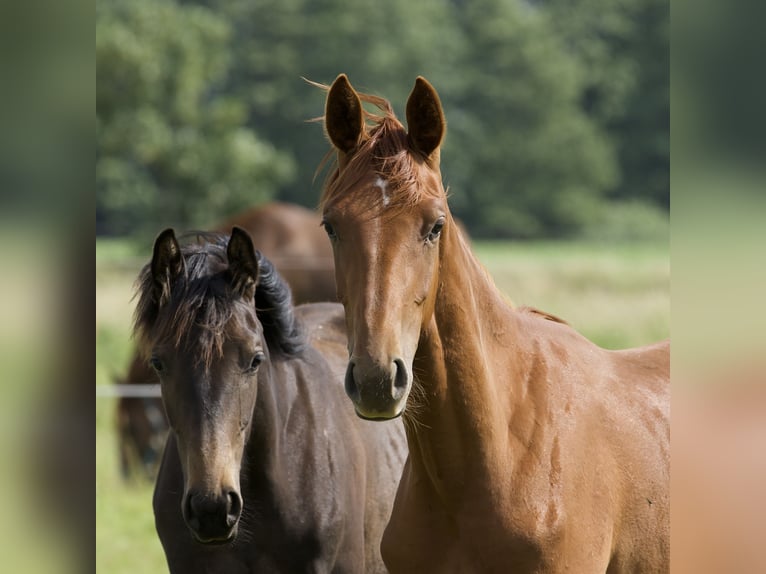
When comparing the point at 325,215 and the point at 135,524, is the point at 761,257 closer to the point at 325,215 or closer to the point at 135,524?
the point at 325,215

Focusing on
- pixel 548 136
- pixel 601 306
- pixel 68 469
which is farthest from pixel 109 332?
pixel 548 136

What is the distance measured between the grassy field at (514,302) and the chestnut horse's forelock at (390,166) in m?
1.89

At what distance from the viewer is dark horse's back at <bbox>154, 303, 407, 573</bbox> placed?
11.9 feet

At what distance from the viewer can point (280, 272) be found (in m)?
11.5

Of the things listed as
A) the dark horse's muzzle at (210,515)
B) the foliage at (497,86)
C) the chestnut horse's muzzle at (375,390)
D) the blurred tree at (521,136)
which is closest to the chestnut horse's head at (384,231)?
the chestnut horse's muzzle at (375,390)

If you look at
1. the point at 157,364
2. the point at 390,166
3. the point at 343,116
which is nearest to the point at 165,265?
the point at 157,364

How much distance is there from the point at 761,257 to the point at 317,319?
406 centimetres

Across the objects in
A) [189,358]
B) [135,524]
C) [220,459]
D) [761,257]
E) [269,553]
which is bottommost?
[135,524]

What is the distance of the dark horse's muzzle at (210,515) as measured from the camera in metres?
3.13

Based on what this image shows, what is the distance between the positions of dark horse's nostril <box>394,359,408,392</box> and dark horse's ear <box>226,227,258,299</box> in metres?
1.26

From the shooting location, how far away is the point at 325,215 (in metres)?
2.72

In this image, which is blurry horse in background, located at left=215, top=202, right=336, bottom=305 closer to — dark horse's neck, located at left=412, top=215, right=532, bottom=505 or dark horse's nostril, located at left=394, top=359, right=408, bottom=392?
dark horse's neck, located at left=412, top=215, right=532, bottom=505

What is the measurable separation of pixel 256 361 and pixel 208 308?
25 cm

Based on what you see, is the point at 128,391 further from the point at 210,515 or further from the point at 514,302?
the point at 210,515
